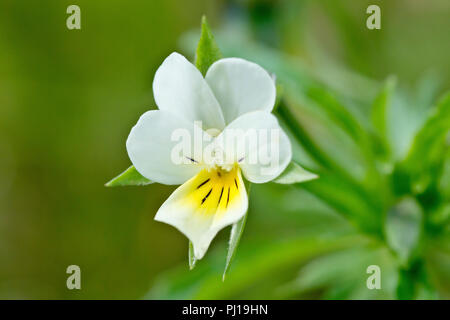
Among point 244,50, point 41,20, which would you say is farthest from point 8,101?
point 244,50

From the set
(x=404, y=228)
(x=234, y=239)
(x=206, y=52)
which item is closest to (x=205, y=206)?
(x=234, y=239)

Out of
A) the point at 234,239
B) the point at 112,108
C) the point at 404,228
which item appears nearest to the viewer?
the point at 234,239

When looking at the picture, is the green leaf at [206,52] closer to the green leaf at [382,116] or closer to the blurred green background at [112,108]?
the green leaf at [382,116]

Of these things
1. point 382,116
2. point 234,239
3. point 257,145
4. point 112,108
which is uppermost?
point 112,108

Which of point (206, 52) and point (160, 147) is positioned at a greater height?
point (206, 52)

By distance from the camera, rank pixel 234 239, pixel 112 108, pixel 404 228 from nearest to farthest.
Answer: pixel 234 239 < pixel 404 228 < pixel 112 108

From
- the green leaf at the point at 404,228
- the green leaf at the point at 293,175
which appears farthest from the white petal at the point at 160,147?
the green leaf at the point at 404,228

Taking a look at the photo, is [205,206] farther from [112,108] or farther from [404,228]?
[112,108]
